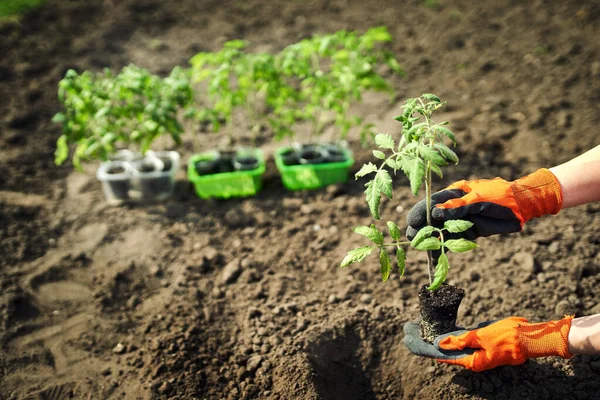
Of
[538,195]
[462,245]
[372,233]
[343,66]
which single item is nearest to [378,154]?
[372,233]

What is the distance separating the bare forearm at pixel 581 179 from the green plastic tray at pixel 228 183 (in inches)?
77.3

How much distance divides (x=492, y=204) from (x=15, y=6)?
5.82 m

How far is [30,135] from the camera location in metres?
4.36

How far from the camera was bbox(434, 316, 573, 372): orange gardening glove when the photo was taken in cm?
217

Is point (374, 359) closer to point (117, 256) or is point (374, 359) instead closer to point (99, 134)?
point (117, 256)

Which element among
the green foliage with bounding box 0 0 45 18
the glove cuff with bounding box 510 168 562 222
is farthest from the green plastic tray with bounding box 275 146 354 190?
the green foliage with bounding box 0 0 45 18

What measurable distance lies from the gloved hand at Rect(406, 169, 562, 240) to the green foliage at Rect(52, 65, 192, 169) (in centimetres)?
180

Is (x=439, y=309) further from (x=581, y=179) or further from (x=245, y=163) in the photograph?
(x=245, y=163)

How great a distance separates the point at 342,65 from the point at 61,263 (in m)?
2.19

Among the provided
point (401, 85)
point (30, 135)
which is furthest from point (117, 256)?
point (401, 85)

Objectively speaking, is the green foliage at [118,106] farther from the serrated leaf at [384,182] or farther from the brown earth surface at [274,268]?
the serrated leaf at [384,182]

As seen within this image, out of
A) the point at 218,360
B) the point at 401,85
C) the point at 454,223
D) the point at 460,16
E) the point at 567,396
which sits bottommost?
the point at 567,396

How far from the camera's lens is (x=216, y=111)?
11.7 feet

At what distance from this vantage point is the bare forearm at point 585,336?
2102 millimetres
